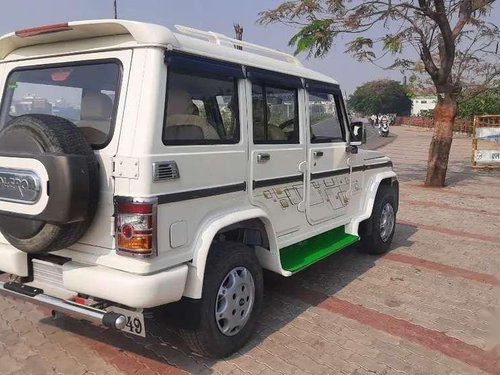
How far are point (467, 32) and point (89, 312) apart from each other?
10476mm

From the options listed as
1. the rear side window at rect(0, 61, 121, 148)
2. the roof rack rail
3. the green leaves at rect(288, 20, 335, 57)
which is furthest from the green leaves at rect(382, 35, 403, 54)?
the rear side window at rect(0, 61, 121, 148)

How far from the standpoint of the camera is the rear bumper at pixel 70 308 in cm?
281

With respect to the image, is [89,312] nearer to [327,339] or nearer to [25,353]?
[25,353]

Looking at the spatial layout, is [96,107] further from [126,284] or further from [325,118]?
[325,118]

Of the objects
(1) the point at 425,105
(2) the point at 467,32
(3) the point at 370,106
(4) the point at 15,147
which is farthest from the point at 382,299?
(1) the point at 425,105

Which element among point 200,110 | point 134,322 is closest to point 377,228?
point 200,110

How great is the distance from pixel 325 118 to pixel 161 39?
7.83 ft

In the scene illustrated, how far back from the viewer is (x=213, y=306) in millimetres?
3199

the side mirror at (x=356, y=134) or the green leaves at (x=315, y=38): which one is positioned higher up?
the green leaves at (x=315, y=38)

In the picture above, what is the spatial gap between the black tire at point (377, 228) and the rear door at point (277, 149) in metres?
1.73

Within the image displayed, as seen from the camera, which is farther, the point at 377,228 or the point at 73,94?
the point at 377,228

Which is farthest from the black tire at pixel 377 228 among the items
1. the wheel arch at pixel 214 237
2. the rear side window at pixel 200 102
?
the rear side window at pixel 200 102

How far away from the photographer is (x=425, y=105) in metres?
107

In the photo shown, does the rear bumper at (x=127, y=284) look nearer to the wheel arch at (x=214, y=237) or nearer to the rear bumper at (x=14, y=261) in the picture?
the wheel arch at (x=214, y=237)
